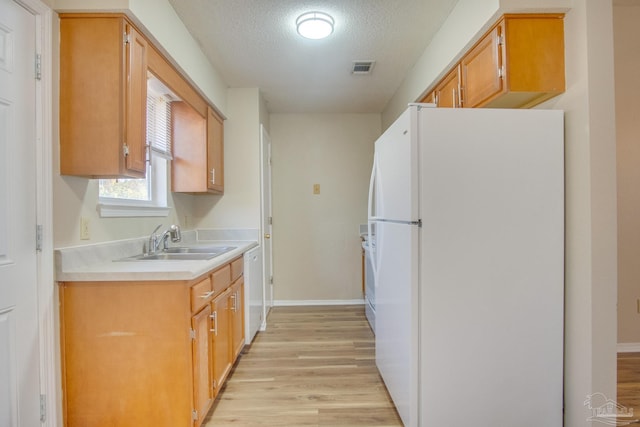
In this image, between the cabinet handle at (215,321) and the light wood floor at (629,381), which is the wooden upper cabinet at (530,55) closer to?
the light wood floor at (629,381)

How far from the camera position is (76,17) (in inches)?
59.8

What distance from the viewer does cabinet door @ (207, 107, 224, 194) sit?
2.75 meters

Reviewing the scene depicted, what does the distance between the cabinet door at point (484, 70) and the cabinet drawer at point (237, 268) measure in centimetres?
191

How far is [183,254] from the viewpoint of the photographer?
2254 mm

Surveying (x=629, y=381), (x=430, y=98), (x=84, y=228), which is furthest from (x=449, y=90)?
(x=84, y=228)

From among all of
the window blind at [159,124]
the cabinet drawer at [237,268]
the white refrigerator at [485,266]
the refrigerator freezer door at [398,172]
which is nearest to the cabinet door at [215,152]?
the window blind at [159,124]

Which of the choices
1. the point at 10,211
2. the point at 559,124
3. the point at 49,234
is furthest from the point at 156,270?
the point at 559,124

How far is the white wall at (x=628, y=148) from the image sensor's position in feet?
7.95

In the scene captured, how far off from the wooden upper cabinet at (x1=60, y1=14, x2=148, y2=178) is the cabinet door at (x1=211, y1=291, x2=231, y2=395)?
0.94m

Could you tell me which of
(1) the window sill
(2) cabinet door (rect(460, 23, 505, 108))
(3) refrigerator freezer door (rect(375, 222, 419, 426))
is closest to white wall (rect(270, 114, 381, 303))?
(1) the window sill

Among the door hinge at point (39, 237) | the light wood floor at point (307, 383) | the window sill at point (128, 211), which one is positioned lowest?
the light wood floor at point (307, 383)

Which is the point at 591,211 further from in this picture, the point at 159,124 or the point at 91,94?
the point at 159,124

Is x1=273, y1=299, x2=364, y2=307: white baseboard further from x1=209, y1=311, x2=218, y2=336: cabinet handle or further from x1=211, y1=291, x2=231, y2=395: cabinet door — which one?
x1=209, y1=311, x2=218, y2=336: cabinet handle

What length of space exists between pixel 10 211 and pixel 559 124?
98.2 inches
